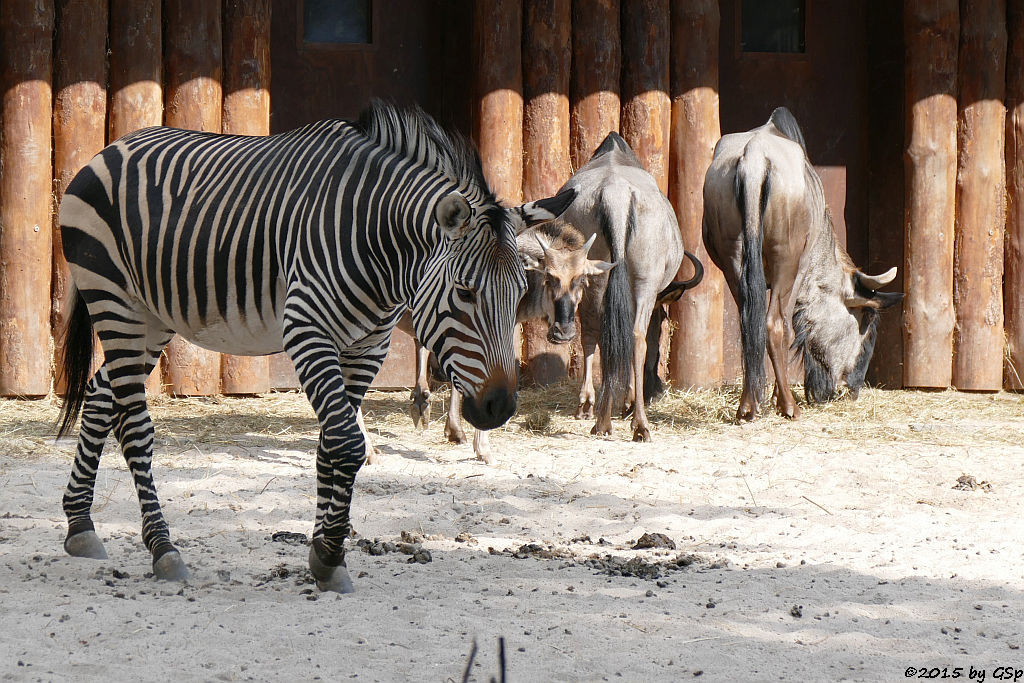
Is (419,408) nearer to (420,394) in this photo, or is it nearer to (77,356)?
(420,394)

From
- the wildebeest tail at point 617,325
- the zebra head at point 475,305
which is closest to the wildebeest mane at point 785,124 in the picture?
the wildebeest tail at point 617,325

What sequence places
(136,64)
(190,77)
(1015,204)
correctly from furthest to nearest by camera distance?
(1015,204), (190,77), (136,64)

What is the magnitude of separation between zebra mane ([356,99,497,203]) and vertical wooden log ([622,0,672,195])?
5.07 m

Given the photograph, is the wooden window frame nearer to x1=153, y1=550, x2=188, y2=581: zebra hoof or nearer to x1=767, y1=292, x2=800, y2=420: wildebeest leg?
x1=767, y1=292, x2=800, y2=420: wildebeest leg

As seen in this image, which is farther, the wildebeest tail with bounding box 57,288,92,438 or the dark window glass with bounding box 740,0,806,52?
the dark window glass with bounding box 740,0,806,52

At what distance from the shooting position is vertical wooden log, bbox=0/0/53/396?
7.83 m

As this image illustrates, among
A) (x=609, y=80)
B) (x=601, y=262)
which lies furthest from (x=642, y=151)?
(x=601, y=262)

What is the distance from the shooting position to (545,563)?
437 cm

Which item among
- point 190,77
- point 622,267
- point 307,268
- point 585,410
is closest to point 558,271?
point 622,267

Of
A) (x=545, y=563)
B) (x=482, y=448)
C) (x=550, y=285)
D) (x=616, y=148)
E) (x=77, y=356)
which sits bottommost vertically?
(x=545, y=563)

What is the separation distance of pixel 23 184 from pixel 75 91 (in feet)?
2.57

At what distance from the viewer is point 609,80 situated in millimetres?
8859

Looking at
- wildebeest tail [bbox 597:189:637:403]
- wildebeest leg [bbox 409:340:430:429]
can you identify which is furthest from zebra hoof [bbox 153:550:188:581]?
wildebeest tail [bbox 597:189:637:403]

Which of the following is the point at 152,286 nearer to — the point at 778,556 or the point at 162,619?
the point at 162,619
